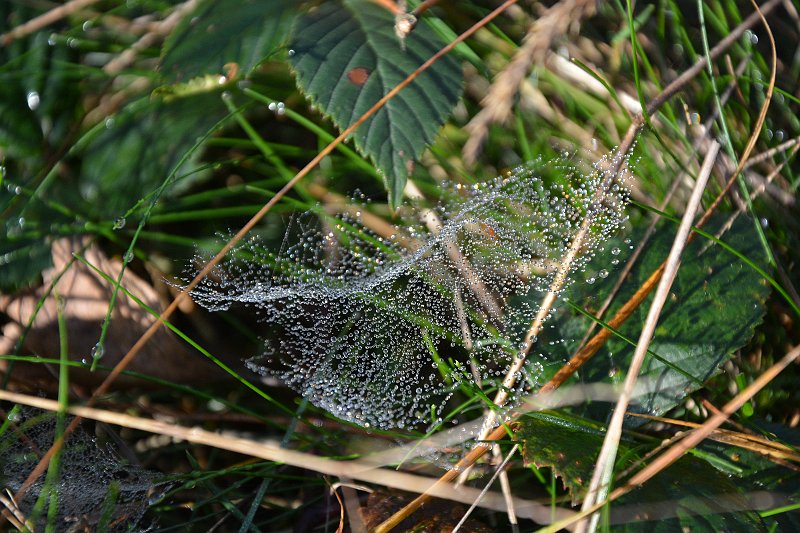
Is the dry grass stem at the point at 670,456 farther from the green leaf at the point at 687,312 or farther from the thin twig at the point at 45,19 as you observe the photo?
the thin twig at the point at 45,19

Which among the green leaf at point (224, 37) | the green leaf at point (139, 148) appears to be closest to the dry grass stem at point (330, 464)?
the green leaf at point (139, 148)

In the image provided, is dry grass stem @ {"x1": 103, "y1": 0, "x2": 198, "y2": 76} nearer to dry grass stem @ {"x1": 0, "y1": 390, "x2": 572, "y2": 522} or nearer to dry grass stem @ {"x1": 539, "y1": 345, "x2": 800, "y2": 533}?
dry grass stem @ {"x1": 0, "y1": 390, "x2": 572, "y2": 522}

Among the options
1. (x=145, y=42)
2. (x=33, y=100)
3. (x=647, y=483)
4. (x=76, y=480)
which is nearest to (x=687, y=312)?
(x=647, y=483)

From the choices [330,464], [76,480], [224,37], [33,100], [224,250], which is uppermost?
[224,37]

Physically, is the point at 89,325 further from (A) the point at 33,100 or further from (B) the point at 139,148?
(A) the point at 33,100

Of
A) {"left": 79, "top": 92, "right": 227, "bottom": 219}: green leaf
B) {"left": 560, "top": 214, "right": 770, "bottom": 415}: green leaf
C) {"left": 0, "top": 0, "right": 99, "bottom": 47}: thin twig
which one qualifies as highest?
{"left": 0, "top": 0, "right": 99, "bottom": 47}: thin twig

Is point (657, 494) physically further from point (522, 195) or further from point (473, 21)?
point (473, 21)

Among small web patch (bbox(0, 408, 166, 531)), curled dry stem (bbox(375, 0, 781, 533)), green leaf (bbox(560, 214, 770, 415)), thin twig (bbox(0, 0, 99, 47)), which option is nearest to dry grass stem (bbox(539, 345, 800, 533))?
curled dry stem (bbox(375, 0, 781, 533))
